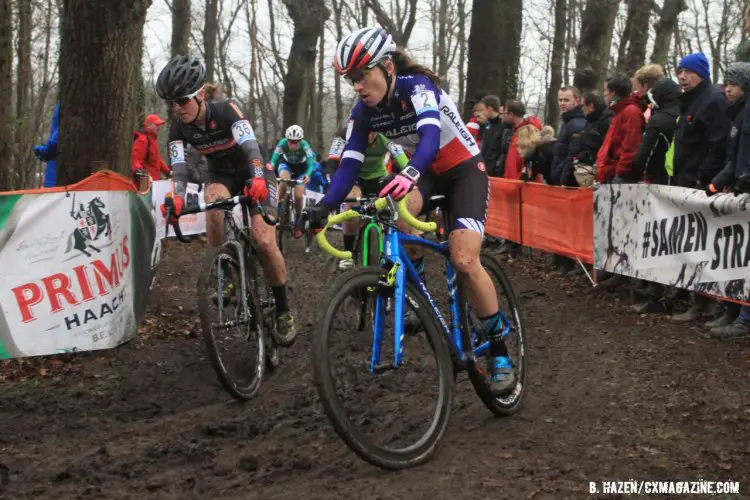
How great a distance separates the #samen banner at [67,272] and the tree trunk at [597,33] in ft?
39.5

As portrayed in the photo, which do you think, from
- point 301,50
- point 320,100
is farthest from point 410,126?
point 320,100

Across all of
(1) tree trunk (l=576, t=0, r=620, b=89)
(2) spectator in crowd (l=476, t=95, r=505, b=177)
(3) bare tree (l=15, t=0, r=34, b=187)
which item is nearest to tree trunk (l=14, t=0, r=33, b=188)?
(3) bare tree (l=15, t=0, r=34, b=187)

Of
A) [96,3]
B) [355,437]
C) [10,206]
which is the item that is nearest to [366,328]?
[355,437]

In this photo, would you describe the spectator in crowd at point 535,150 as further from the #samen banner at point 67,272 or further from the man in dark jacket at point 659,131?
the #samen banner at point 67,272

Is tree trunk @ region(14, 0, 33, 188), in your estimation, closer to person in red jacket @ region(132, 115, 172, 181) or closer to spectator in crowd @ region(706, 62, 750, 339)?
person in red jacket @ region(132, 115, 172, 181)

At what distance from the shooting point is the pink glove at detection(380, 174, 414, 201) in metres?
3.74

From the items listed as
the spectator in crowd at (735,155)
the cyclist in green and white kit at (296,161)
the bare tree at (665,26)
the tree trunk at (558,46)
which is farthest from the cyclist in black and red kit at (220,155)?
the tree trunk at (558,46)

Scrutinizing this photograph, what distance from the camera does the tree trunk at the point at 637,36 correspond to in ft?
51.1

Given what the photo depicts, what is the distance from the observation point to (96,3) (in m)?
6.50

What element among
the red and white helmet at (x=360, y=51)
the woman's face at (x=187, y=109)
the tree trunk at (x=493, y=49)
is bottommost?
the woman's face at (x=187, y=109)

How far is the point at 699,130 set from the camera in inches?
288

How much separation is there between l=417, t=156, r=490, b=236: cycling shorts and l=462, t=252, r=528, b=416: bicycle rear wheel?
0.38 meters

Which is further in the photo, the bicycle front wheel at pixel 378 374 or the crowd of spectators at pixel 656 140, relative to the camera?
the crowd of spectators at pixel 656 140

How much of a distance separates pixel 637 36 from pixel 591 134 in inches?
285
